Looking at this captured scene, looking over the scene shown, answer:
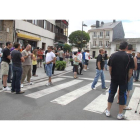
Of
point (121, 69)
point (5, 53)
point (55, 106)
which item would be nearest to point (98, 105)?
point (55, 106)

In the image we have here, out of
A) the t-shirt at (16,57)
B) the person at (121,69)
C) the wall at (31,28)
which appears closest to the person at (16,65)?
the t-shirt at (16,57)

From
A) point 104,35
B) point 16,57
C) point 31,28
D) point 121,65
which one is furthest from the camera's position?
point 104,35

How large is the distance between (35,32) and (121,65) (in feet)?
65.6

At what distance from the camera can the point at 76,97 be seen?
18.8 feet

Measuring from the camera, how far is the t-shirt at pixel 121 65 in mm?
3789

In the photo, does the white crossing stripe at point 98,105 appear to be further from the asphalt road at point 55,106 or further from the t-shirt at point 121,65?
the t-shirt at point 121,65

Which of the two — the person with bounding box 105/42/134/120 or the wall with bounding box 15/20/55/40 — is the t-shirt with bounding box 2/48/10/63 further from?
the wall with bounding box 15/20/55/40

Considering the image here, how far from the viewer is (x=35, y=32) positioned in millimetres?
22156

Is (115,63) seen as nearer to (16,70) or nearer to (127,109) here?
(127,109)

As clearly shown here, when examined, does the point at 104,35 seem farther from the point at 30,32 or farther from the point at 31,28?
the point at 30,32

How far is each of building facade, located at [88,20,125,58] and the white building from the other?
34736 millimetres

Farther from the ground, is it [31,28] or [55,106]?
[31,28]

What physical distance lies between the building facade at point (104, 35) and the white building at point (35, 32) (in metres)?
34.7

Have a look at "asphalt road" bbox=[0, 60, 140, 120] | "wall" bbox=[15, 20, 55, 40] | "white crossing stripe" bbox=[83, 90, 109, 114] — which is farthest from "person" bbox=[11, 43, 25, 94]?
"wall" bbox=[15, 20, 55, 40]
